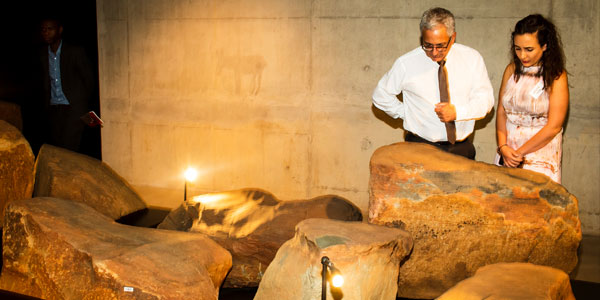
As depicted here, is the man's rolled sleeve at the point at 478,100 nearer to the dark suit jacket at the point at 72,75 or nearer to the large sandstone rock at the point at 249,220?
the large sandstone rock at the point at 249,220

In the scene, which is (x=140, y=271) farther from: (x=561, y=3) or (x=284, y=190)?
(x=561, y=3)

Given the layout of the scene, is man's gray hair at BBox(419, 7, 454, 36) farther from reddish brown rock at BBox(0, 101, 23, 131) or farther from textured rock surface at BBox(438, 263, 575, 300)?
reddish brown rock at BBox(0, 101, 23, 131)

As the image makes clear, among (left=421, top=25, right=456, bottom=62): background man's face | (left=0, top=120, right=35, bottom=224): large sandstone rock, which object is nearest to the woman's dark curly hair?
(left=421, top=25, right=456, bottom=62): background man's face

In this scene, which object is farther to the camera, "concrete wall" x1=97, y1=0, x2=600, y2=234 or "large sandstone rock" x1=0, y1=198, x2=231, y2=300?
"concrete wall" x1=97, y1=0, x2=600, y2=234

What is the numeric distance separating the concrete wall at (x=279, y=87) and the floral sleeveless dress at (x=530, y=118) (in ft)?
4.40

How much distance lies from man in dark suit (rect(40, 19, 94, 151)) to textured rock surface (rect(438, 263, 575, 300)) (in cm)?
421

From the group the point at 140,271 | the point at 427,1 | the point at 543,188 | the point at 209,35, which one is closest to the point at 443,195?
the point at 543,188

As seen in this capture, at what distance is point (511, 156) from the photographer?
3.43 m

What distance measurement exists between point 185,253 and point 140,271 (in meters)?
0.33

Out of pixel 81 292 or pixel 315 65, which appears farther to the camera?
pixel 315 65

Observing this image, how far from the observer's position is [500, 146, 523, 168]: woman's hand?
342 cm

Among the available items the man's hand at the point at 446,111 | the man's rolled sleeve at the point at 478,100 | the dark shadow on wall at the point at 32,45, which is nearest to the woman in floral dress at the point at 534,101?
the man's rolled sleeve at the point at 478,100

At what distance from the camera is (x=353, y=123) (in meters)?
5.10

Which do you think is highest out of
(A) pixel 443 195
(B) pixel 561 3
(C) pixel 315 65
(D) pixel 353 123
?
(B) pixel 561 3
